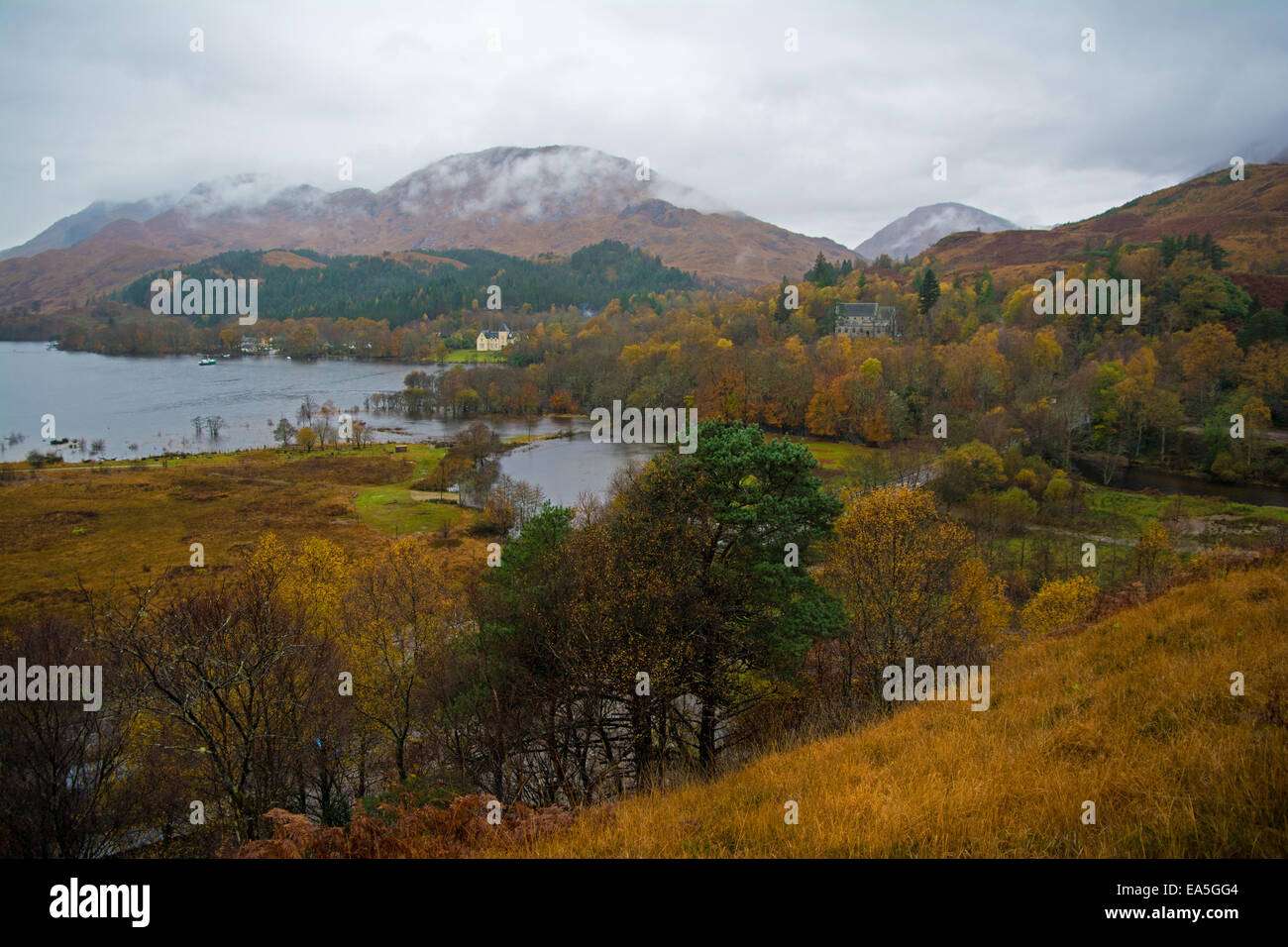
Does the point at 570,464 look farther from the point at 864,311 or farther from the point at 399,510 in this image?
the point at 864,311

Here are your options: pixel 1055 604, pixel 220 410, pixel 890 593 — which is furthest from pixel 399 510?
pixel 220 410

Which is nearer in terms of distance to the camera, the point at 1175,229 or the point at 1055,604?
the point at 1055,604

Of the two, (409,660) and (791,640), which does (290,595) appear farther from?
(791,640)

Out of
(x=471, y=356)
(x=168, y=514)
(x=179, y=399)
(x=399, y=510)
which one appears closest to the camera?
(x=168, y=514)

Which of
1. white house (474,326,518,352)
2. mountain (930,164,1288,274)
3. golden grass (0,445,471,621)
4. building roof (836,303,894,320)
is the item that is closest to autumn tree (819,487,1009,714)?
golden grass (0,445,471,621)

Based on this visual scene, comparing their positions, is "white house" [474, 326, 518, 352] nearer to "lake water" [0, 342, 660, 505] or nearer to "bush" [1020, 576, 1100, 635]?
"lake water" [0, 342, 660, 505]

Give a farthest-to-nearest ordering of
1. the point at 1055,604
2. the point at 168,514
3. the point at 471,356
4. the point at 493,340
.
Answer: the point at 493,340 < the point at 471,356 < the point at 168,514 < the point at 1055,604

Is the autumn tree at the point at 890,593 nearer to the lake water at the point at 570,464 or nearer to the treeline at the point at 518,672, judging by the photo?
the treeline at the point at 518,672
